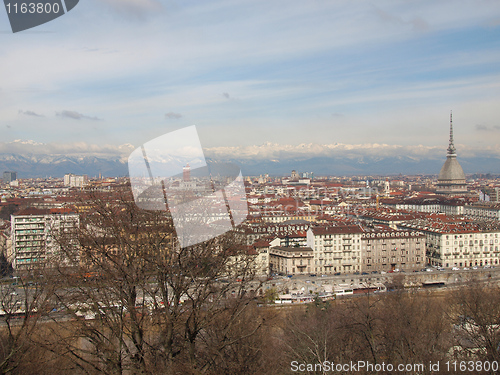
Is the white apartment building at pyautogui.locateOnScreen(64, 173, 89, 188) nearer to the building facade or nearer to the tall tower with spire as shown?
the building facade

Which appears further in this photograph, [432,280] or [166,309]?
[432,280]

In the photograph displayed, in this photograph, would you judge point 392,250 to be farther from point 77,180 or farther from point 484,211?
point 77,180

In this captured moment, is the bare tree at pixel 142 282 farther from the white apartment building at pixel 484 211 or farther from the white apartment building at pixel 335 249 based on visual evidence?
the white apartment building at pixel 484 211

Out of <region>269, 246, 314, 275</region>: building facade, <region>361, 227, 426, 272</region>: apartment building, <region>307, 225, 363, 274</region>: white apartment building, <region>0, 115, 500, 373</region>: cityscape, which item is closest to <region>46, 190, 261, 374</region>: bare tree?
<region>0, 115, 500, 373</region>: cityscape

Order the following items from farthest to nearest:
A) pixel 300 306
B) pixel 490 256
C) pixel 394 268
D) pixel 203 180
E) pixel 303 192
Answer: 1. pixel 303 192
2. pixel 490 256
3. pixel 394 268
4. pixel 300 306
5. pixel 203 180

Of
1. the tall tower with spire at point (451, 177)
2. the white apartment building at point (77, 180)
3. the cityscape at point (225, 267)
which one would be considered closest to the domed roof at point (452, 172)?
the tall tower with spire at point (451, 177)

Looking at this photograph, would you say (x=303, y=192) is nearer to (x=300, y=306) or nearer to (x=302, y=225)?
(x=302, y=225)

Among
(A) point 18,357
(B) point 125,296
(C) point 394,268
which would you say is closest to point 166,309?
(B) point 125,296

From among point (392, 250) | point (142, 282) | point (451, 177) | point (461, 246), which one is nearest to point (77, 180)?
point (392, 250)
